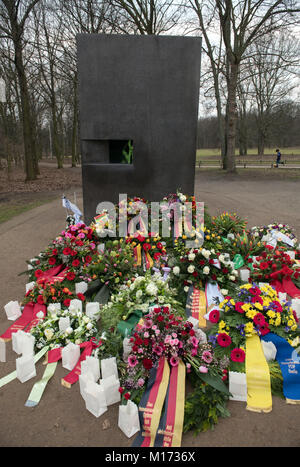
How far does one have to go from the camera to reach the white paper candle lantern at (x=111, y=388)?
242 centimetres

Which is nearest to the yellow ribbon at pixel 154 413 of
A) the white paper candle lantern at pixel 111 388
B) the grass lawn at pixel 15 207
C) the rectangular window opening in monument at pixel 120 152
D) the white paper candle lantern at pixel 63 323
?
the white paper candle lantern at pixel 111 388

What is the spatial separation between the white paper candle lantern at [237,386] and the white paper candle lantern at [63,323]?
1695mm

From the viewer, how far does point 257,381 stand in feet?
8.47

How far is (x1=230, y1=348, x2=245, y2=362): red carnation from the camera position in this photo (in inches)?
106

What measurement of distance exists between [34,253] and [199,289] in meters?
3.44

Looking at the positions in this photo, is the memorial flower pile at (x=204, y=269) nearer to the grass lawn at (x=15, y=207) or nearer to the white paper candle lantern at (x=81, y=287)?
the white paper candle lantern at (x=81, y=287)

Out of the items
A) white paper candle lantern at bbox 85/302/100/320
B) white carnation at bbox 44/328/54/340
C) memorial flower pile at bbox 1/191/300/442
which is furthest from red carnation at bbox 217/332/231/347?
white carnation at bbox 44/328/54/340

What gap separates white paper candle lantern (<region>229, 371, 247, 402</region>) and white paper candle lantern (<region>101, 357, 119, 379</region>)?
0.94 m

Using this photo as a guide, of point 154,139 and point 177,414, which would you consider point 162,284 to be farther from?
point 154,139

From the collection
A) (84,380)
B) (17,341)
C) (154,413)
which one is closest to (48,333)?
(17,341)

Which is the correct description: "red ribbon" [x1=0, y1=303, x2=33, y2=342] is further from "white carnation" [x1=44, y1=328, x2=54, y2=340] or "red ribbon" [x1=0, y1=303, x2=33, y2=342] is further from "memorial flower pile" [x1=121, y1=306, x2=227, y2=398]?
"memorial flower pile" [x1=121, y1=306, x2=227, y2=398]

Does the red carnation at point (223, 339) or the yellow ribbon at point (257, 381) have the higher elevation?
the red carnation at point (223, 339)

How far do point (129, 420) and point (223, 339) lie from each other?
1113 mm

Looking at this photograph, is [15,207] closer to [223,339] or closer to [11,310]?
[11,310]
